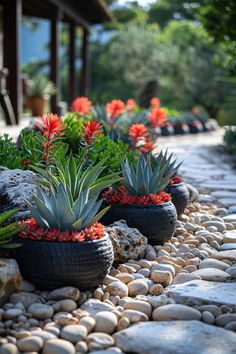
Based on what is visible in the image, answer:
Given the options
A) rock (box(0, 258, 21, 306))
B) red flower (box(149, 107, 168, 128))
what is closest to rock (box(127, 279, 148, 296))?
rock (box(0, 258, 21, 306))

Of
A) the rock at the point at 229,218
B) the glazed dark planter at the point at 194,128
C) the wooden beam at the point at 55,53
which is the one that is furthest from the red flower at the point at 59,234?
the glazed dark planter at the point at 194,128

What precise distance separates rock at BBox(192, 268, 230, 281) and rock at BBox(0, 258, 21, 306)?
3.61ft

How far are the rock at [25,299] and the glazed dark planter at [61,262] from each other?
0.10m

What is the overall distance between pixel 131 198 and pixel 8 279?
4.56 ft

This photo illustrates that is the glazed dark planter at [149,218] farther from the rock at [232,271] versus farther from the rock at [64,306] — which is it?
the rock at [64,306]

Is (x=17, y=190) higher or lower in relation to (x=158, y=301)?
higher

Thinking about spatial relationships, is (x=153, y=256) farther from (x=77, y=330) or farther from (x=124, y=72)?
(x=124, y=72)

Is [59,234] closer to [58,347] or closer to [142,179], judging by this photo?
[58,347]

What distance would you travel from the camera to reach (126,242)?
3566mm

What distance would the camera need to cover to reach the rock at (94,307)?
2.84 metres

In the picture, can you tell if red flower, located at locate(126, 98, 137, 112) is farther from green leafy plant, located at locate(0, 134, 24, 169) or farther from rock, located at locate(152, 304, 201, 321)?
rock, located at locate(152, 304, 201, 321)

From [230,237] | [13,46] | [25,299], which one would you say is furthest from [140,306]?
[13,46]

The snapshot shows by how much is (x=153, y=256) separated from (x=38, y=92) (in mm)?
12235

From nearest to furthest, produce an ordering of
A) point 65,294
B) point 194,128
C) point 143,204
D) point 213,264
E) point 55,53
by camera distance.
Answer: point 65,294 < point 213,264 < point 143,204 < point 55,53 < point 194,128
